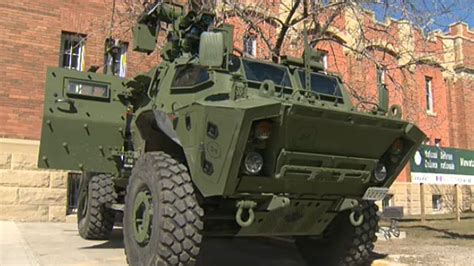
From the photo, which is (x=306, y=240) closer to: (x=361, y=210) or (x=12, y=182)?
(x=361, y=210)

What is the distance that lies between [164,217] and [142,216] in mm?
755

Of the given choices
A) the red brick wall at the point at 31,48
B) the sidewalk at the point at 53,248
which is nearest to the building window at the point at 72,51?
the red brick wall at the point at 31,48

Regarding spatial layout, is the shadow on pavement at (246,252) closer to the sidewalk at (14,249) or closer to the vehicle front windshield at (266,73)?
the sidewalk at (14,249)

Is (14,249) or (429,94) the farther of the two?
(429,94)

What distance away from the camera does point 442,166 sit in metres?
14.5

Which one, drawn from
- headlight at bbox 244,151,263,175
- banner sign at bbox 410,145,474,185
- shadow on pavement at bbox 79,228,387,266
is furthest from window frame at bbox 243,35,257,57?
headlight at bbox 244,151,263,175

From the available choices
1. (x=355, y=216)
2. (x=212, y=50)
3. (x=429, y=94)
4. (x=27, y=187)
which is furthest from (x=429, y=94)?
(x=212, y=50)

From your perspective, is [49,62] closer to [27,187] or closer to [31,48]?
[31,48]

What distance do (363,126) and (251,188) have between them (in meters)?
1.30

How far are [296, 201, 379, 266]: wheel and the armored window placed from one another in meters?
1.34

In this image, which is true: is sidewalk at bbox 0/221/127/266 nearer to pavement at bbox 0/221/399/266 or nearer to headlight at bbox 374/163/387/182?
pavement at bbox 0/221/399/266

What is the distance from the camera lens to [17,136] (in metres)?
12.9

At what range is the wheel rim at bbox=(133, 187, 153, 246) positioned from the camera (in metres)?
5.53

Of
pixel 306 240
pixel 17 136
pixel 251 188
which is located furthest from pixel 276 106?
pixel 17 136
